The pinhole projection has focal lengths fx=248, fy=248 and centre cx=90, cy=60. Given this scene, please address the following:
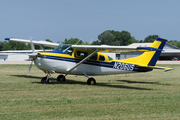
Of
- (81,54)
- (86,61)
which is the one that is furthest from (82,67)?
(81,54)

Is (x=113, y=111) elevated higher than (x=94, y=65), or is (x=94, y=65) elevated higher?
(x=94, y=65)

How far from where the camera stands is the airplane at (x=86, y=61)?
14.7 m

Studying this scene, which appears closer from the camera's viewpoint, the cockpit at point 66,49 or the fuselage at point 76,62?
the fuselage at point 76,62

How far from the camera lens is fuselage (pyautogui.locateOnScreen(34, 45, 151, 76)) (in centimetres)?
1470

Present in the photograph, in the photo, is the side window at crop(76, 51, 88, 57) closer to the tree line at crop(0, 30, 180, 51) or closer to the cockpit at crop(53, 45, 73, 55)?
the cockpit at crop(53, 45, 73, 55)

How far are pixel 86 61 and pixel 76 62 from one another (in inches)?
27.2

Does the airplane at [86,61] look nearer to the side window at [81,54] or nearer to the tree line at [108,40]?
the side window at [81,54]

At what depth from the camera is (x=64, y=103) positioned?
9.17 meters

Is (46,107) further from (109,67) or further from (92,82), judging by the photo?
(109,67)

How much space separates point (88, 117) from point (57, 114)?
3.23ft

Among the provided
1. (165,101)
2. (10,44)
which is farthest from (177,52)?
(10,44)

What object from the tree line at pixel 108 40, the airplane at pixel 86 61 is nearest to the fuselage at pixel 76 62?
the airplane at pixel 86 61

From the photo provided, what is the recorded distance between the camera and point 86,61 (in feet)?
51.8

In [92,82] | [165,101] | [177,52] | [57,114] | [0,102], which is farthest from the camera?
[177,52]
